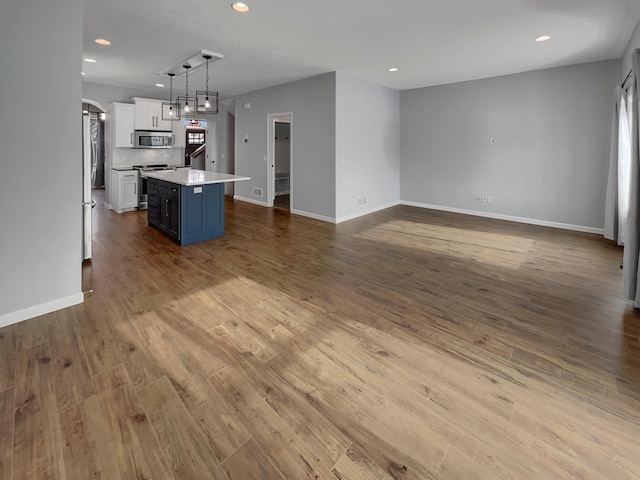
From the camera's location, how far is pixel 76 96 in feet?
9.20

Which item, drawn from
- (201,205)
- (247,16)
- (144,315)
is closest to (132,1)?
(247,16)

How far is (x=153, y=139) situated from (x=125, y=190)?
1370 millimetres

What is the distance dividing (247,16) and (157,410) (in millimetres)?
3901

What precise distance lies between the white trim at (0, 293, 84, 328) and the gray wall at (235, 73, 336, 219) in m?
4.42

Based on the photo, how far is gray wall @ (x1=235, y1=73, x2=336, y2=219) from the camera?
6328 millimetres

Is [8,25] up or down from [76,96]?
up

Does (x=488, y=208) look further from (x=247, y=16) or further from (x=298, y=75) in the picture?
(x=247, y=16)

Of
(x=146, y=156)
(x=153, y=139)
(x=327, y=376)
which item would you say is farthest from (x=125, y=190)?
(x=327, y=376)

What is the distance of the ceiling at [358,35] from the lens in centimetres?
347

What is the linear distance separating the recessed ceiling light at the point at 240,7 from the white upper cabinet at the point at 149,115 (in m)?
5.08

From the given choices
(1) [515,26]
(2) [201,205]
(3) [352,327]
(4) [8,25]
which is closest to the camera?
(4) [8,25]

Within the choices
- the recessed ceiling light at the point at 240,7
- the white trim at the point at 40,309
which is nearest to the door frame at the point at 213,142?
the recessed ceiling light at the point at 240,7

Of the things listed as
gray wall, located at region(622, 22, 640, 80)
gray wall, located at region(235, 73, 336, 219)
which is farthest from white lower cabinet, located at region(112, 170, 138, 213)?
gray wall, located at region(622, 22, 640, 80)

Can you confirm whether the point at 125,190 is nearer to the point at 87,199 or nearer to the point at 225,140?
the point at 225,140
